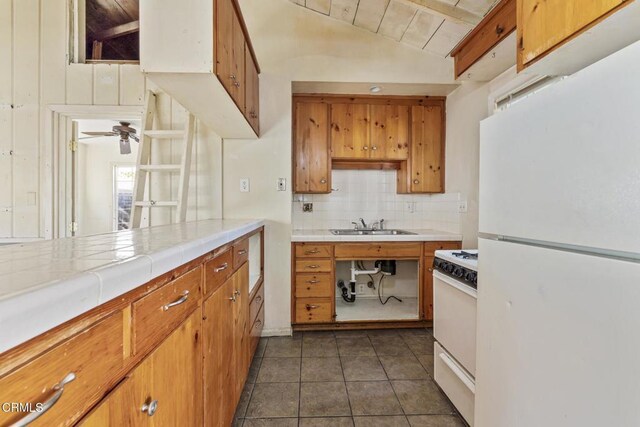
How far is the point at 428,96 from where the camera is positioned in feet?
9.18

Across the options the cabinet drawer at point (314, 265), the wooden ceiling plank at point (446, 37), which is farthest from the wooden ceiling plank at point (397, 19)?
the cabinet drawer at point (314, 265)

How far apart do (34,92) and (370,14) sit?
2825 millimetres

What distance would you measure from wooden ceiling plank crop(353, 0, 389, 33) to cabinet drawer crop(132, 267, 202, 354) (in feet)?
7.79

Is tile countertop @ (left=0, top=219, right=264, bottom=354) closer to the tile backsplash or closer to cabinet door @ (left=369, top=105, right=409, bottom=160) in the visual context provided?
the tile backsplash

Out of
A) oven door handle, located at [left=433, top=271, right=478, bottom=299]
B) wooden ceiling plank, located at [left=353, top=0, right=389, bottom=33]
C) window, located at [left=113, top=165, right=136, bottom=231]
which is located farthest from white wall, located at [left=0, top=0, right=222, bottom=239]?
window, located at [left=113, top=165, right=136, bottom=231]

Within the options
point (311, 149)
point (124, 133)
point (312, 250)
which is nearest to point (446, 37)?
point (311, 149)

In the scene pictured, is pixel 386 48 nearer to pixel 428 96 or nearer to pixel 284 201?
pixel 428 96

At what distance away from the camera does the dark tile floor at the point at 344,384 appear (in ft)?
4.87

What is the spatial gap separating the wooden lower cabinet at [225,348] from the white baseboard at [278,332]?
2.47 feet

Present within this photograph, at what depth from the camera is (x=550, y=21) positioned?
37.9 inches

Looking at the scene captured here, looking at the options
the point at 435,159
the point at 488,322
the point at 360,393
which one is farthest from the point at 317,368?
the point at 435,159

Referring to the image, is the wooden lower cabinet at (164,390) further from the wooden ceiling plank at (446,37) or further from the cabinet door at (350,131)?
the wooden ceiling plank at (446,37)

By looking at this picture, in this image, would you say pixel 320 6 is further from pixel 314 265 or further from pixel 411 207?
pixel 314 265

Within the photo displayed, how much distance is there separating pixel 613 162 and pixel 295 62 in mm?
2349
